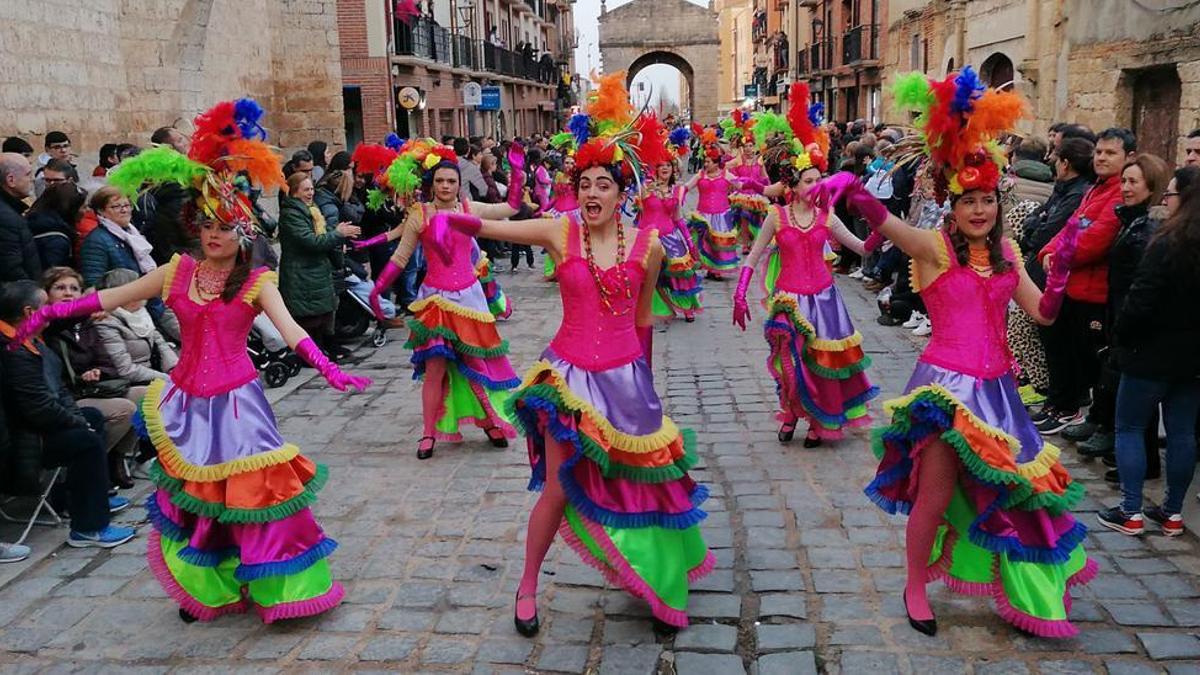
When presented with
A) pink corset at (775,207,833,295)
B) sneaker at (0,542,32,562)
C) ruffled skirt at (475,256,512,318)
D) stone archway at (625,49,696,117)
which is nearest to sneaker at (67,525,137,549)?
sneaker at (0,542,32,562)

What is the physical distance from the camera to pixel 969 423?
405 cm

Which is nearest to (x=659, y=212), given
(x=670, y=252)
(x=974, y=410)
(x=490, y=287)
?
(x=670, y=252)

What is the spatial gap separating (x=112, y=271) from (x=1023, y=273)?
5783mm

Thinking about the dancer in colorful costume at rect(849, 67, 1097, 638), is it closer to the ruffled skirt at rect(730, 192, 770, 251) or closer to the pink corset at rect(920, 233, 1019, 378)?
the pink corset at rect(920, 233, 1019, 378)

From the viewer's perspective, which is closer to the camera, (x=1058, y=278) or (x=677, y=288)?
(x=1058, y=278)

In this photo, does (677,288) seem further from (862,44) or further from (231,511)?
(862,44)

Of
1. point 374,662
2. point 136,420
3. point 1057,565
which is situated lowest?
point 374,662

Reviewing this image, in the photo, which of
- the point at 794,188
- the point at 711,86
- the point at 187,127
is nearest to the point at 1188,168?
the point at 794,188

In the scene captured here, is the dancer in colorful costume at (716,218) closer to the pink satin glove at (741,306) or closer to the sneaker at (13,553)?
the pink satin glove at (741,306)

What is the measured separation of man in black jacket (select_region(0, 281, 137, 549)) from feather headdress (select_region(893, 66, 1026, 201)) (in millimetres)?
4418

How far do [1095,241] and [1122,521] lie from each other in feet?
6.33

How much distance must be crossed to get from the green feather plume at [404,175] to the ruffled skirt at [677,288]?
14.4ft

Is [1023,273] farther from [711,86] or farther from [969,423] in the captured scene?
[711,86]

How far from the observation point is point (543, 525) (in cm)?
433
